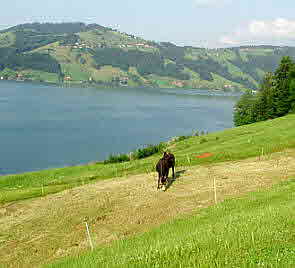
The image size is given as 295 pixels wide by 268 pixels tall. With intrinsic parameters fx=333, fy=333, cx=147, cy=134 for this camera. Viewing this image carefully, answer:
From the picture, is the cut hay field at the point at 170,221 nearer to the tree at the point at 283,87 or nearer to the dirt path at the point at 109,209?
the dirt path at the point at 109,209

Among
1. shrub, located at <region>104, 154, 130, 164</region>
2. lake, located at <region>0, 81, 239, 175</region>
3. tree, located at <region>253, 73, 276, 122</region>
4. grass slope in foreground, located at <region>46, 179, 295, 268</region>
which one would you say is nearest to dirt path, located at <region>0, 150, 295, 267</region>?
grass slope in foreground, located at <region>46, 179, 295, 268</region>

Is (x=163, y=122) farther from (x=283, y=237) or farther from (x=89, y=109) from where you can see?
(x=283, y=237)

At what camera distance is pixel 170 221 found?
1869 cm

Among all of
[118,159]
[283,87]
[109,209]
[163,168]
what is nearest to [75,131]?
[118,159]

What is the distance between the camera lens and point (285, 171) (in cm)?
2905

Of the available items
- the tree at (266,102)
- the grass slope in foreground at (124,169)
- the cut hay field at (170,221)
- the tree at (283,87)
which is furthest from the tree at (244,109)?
the cut hay field at (170,221)

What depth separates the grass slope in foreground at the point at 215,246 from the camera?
405 inches

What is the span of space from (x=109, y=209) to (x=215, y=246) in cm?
1275

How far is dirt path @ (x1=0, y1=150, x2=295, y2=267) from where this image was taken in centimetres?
1866

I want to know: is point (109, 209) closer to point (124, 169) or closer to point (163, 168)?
point (163, 168)

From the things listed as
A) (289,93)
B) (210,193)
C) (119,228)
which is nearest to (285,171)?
(210,193)

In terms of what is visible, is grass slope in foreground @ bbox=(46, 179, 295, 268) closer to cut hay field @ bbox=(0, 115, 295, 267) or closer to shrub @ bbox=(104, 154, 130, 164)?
cut hay field @ bbox=(0, 115, 295, 267)

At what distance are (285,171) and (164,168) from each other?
11.0 meters

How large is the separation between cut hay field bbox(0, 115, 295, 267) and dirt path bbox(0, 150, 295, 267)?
61 mm
